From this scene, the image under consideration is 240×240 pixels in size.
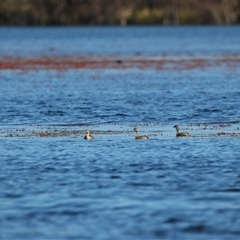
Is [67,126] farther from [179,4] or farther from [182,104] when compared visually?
[179,4]

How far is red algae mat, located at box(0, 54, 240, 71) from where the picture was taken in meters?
53.0

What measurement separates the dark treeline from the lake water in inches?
3996

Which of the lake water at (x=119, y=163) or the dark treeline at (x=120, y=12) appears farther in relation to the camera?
the dark treeline at (x=120, y=12)

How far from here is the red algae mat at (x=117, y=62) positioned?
52969 mm

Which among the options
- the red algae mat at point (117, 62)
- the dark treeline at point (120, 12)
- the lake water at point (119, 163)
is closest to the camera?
the lake water at point (119, 163)

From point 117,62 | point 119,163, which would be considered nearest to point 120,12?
point 117,62

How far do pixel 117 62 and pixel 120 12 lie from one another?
309ft

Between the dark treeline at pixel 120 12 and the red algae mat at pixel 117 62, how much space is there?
244 feet

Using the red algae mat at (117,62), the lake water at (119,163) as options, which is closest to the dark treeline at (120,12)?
the red algae mat at (117,62)

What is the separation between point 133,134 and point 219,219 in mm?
9438

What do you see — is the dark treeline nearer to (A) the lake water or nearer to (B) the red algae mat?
(B) the red algae mat

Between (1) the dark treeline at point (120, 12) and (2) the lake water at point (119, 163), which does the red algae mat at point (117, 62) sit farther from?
(1) the dark treeline at point (120, 12)

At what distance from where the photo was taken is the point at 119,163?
20.2 metres

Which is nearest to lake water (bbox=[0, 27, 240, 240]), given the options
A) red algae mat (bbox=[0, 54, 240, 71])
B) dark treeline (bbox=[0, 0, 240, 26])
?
red algae mat (bbox=[0, 54, 240, 71])
